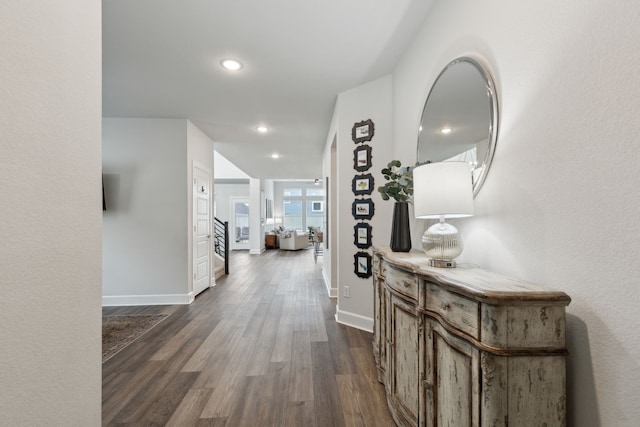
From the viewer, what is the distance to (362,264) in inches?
117

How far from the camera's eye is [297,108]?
360 centimetres

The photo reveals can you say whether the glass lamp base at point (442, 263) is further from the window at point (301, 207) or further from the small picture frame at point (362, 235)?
the window at point (301, 207)

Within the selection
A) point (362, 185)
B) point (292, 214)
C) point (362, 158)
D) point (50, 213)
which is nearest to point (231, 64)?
point (362, 158)

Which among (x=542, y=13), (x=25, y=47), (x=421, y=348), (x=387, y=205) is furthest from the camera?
(x=387, y=205)

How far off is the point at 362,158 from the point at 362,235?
33.7 inches

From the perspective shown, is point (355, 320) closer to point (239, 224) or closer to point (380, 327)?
point (380, 327)

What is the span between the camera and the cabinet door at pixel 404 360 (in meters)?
1.32

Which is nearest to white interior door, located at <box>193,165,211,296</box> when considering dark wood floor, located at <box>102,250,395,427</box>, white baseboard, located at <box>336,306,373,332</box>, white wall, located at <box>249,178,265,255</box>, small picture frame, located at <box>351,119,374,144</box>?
dark wood floor, located at <box>102,250,395,427</box>

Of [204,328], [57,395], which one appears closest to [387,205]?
[204,328]

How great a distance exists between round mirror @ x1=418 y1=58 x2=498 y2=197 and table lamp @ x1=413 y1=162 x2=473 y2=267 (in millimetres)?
227

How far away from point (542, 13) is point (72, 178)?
5.90 ft

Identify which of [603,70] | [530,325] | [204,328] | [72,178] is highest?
[603,70]

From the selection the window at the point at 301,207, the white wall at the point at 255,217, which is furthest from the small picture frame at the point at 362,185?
the window at the point at 301,207

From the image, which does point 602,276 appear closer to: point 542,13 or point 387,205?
point 542,13
